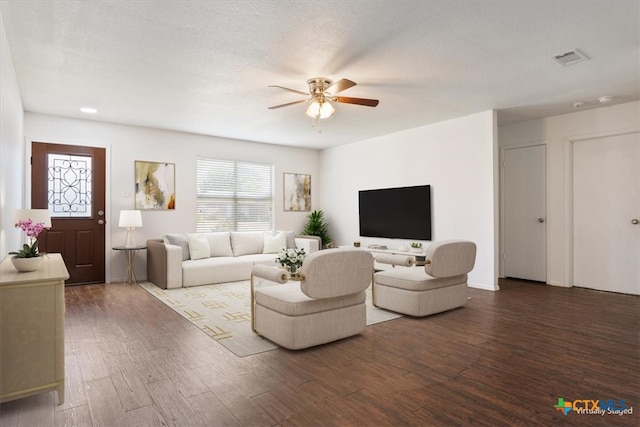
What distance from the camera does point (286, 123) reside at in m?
5.99

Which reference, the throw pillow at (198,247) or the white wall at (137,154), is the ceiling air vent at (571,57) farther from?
the white wall at (137,154)

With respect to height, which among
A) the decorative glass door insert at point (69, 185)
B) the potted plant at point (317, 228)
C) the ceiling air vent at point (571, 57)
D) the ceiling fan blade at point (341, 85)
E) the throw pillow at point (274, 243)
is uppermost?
the ceiling air vent at point (571, 57)

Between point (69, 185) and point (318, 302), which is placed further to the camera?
point (69, 185)

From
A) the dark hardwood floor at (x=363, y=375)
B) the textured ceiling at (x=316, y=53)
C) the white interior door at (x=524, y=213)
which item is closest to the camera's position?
the dark hardwood floor at (x=363, y=375)

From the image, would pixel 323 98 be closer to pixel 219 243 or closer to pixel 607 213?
pixel 219 243

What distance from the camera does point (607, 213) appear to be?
5.20 m

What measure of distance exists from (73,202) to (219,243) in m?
2.33

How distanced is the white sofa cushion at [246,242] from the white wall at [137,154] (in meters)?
0.84

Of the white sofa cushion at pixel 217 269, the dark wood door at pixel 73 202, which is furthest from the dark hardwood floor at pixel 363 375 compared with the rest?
the dark wood door at pixel 73 202

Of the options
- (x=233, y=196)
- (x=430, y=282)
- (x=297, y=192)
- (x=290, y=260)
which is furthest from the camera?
(x=297, y=192)

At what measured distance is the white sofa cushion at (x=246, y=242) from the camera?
6727 millimetres

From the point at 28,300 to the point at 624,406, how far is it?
3.51 m

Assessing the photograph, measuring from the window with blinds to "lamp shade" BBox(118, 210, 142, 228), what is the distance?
4.14ft

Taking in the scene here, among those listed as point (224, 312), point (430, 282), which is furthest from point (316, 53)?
point (224, 312)
